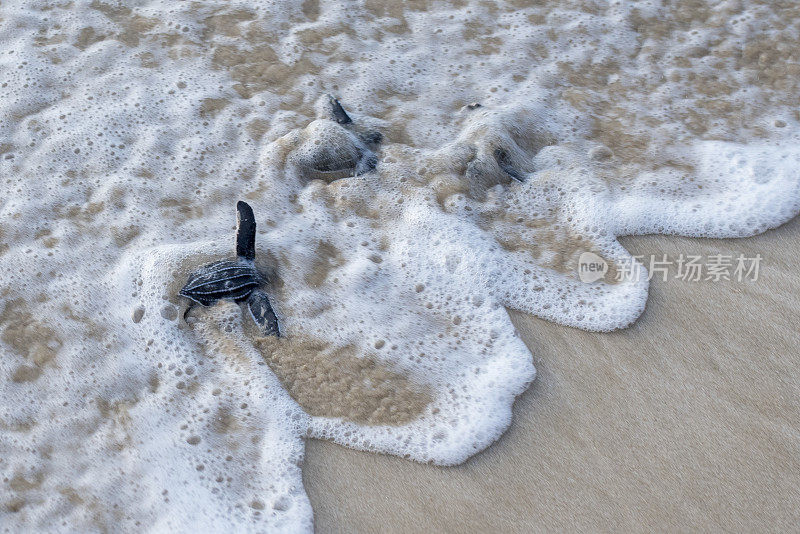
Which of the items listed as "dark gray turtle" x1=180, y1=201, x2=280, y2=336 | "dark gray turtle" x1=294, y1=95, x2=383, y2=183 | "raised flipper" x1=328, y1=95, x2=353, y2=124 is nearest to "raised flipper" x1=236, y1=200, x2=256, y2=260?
"dark gray turtle" x1=180, y1=201, x2=280, y2=336

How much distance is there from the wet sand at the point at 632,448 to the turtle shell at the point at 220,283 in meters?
0.61

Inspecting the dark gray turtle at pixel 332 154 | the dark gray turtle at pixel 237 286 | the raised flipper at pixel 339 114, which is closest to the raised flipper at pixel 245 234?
the dark gray turtle at pixel 237 286

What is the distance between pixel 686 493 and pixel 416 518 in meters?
0.76

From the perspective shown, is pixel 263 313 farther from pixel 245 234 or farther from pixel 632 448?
pixel 632 448

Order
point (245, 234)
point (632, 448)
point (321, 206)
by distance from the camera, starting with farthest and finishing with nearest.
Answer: point (321, 206) < point (245, 234) < point (632, 448)

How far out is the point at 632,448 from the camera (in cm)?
191

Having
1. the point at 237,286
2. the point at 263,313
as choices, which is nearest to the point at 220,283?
the point at 237,286

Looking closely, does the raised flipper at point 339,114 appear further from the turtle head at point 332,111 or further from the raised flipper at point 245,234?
the raised flipper at point 245,234

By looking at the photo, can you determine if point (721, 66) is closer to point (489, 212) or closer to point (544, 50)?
point (544, 50)

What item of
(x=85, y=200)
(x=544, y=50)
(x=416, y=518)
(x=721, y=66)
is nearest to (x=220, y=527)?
(x=416, y=518)

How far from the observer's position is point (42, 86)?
119 inches

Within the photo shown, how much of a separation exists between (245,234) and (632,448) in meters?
1.46

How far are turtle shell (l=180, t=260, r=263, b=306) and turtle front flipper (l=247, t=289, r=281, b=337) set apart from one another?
31 millimetres

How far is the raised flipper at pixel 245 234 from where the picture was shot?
2.32 metres
